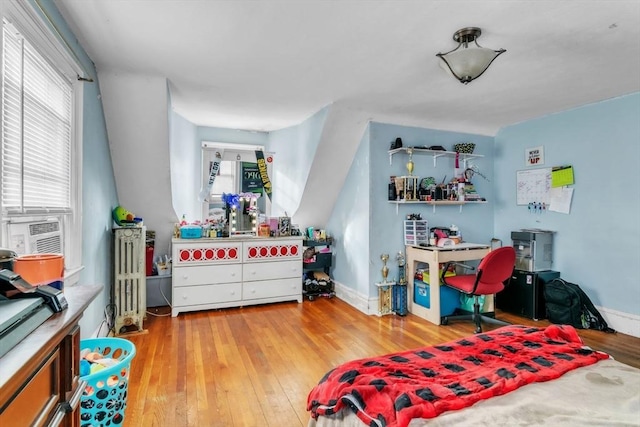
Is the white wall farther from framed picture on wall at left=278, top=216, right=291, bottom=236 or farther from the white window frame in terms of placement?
framed picture on wall at left=278, top=216, right=291, bottom=236

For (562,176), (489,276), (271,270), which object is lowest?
(271,270)

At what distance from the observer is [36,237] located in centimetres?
179

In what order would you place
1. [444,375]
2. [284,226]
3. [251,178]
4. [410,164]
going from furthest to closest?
[251,178]
[284,226]
[410,164]
[444,375]

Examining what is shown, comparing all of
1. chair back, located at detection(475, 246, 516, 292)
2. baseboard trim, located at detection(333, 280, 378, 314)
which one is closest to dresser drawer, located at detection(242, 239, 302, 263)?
baseboard trim, located at detection(333, 280, 378, 314)

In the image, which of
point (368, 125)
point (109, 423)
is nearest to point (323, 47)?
point (368, 125)

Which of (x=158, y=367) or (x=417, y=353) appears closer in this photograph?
(x=417, y=353)

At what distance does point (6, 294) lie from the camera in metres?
0.83

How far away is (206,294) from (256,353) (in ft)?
4.25

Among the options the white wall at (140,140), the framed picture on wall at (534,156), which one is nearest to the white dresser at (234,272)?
the white wall at (140,140)

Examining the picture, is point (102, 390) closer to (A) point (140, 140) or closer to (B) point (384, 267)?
(A) point (140, 140)

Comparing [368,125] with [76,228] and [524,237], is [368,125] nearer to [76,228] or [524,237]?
[524,237]

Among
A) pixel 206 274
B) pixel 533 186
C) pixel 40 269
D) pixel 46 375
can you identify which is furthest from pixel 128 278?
pixel 533 186

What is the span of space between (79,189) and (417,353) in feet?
7.94

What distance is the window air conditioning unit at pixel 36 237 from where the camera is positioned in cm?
160
